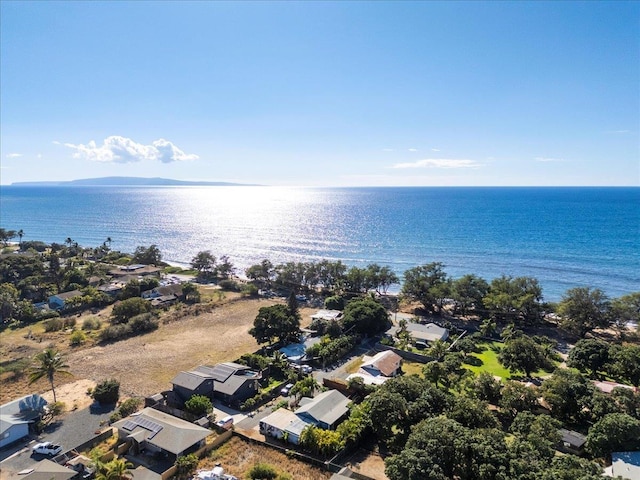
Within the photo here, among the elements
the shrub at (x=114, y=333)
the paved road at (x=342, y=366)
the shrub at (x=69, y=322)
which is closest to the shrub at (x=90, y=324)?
the shrub at (x=69, y=322)

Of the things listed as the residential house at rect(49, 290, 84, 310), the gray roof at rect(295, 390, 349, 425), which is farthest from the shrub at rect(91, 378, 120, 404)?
the residential house at rect(49, 290, 84, 310)

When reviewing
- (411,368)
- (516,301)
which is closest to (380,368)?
(411,368)

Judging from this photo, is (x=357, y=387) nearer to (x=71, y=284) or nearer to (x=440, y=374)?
(x=440, y=374)

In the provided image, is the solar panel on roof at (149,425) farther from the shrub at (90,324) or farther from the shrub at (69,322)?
the shrub at (69,322)

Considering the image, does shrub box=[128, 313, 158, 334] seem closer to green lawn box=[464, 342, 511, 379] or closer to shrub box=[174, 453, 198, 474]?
shrub box=[174, 453, 198, 474]

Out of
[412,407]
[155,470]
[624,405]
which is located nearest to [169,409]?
[155,470]
